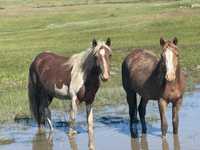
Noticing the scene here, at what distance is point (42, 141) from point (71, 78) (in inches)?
57.4

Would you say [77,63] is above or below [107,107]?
above

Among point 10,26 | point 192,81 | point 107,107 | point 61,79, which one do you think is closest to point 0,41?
point 10,26

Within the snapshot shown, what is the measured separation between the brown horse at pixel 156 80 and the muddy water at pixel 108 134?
317mm

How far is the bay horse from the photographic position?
11.7 meters

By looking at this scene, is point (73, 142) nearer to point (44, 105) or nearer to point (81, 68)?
point (81, 68)

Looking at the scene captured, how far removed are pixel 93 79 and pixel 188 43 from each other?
18405 mm

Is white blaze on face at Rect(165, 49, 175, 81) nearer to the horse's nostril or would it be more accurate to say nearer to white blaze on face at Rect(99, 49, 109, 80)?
the horse's nostril

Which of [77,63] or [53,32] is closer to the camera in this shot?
[77,63]

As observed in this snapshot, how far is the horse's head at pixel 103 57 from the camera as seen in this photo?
11374mm

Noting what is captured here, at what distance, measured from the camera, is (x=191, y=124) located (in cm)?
1328

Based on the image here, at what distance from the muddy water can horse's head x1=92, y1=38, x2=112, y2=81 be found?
4.74 feet

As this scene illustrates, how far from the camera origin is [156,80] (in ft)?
40.6

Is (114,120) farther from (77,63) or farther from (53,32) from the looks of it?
(53,32)

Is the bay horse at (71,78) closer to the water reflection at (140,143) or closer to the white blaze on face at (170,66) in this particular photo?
the water reflection at (140,143)
